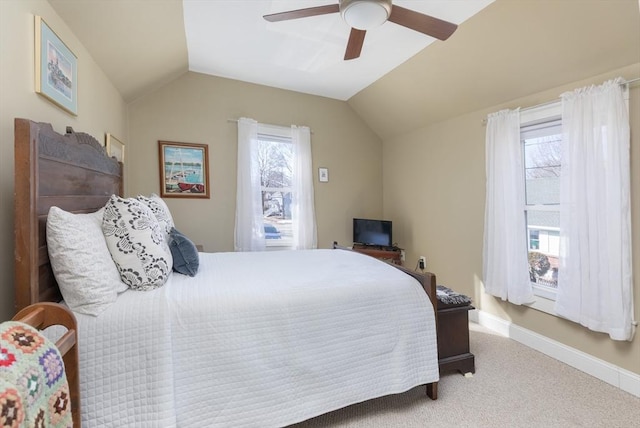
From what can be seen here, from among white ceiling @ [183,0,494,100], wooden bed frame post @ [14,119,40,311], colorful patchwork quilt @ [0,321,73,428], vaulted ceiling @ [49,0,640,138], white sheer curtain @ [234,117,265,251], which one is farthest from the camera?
white sheer curtain @ [234,117,265,251]

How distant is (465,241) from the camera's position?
3.28 meters

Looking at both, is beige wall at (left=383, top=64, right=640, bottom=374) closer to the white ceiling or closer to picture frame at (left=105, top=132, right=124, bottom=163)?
the white ceiling

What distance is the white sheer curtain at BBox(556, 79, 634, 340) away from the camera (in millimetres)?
1998

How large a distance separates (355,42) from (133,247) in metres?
1.85

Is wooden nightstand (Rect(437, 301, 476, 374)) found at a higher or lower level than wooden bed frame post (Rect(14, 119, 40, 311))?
lower

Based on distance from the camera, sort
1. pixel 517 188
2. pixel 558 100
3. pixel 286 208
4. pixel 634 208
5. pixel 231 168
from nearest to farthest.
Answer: pixel 634 208 → pixel 558 100 → pixel 517 188 → pixel 231 168 → pixel 286 208

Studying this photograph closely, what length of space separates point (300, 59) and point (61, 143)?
223 centimetres

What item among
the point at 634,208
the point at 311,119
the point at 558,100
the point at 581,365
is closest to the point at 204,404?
the point at 581,365

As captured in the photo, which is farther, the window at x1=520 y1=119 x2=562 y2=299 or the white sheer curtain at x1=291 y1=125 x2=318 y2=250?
the white sheer curtain at x1=291 y1=125 x2=318 y2=250

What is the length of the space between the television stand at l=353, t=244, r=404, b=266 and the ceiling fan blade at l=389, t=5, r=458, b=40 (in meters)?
2.21

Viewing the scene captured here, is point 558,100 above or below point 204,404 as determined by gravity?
above

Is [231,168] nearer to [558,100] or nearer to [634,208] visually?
[558,100]

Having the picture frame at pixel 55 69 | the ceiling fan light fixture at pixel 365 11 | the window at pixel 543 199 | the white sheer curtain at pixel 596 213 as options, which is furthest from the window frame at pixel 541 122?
the picture frame at pixel 55 69

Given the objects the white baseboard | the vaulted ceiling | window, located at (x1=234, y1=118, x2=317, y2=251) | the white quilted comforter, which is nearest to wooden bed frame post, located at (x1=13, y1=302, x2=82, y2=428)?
the white quilted comforter
